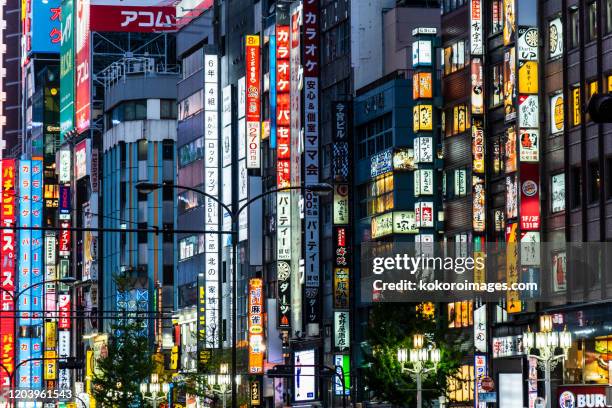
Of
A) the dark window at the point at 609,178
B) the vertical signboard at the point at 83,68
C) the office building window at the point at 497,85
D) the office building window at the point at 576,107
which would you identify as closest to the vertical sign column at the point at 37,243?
the vertical signboard at the point at 83,68

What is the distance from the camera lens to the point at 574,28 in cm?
7288

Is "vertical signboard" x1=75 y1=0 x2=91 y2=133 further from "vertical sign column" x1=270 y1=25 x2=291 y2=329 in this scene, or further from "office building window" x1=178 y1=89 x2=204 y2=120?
"vertical sign column" x1=270 y1=25 x2=291 y2=329

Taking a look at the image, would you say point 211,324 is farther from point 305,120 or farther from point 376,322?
point 376,322

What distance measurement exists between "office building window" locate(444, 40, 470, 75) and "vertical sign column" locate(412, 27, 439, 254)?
1480 millimetres

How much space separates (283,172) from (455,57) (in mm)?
16350

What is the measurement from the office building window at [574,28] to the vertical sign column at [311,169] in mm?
26878

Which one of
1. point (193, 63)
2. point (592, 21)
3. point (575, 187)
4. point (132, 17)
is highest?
point (132, 17)

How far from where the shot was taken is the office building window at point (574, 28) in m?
72.7

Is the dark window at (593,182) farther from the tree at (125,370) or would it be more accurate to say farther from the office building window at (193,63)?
the office building window at (193,63)

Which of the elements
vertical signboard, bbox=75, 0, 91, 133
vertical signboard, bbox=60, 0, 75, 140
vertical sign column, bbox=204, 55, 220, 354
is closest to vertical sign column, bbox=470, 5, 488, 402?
vertical sign column, bbox=204, 55, 220, 354

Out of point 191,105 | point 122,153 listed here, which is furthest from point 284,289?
point 122,153

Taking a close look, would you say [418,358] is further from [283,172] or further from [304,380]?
[304,380]

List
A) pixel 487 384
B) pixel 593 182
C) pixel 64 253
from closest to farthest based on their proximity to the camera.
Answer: pixel 593 182 < pixel 487 384 < pixel 64 253

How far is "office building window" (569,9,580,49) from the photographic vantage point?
72.7 metres
